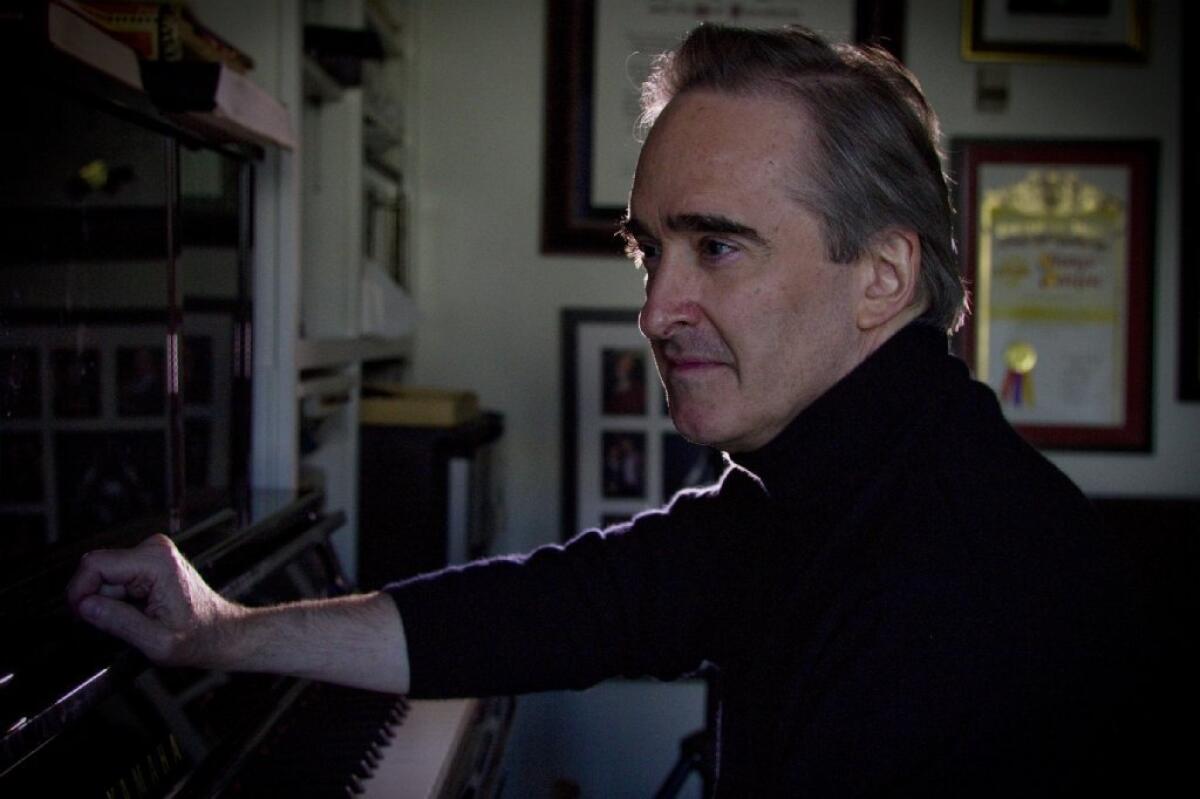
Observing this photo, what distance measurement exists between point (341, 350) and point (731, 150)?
3.45ft

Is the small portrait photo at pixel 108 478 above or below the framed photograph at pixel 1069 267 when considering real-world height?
below

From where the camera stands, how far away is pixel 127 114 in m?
1.16

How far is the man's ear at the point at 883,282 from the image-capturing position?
3.76ft

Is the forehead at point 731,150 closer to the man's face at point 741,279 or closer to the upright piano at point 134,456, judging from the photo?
the man's face at point 741,279

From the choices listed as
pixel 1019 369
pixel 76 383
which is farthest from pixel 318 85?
pixel 1019 369

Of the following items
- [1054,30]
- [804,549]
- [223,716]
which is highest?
[1054,30]

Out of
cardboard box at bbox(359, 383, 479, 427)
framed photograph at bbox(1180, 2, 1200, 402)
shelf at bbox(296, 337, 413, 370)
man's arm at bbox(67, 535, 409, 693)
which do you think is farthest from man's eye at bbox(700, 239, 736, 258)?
framed photograph at bbox(1180, 2, 1200, 402)

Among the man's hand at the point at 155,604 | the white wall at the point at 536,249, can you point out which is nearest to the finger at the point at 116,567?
the man's hand at the point at 155,604

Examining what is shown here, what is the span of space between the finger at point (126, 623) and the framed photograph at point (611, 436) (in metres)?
1.84

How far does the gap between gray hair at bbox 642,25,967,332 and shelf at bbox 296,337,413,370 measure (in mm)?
783

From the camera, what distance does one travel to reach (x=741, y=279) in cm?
112

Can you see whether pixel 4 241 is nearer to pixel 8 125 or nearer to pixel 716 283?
pixel 8 125

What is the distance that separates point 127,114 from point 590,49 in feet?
5.72

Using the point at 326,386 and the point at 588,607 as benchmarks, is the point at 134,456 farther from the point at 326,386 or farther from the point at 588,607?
the point at 326,386
